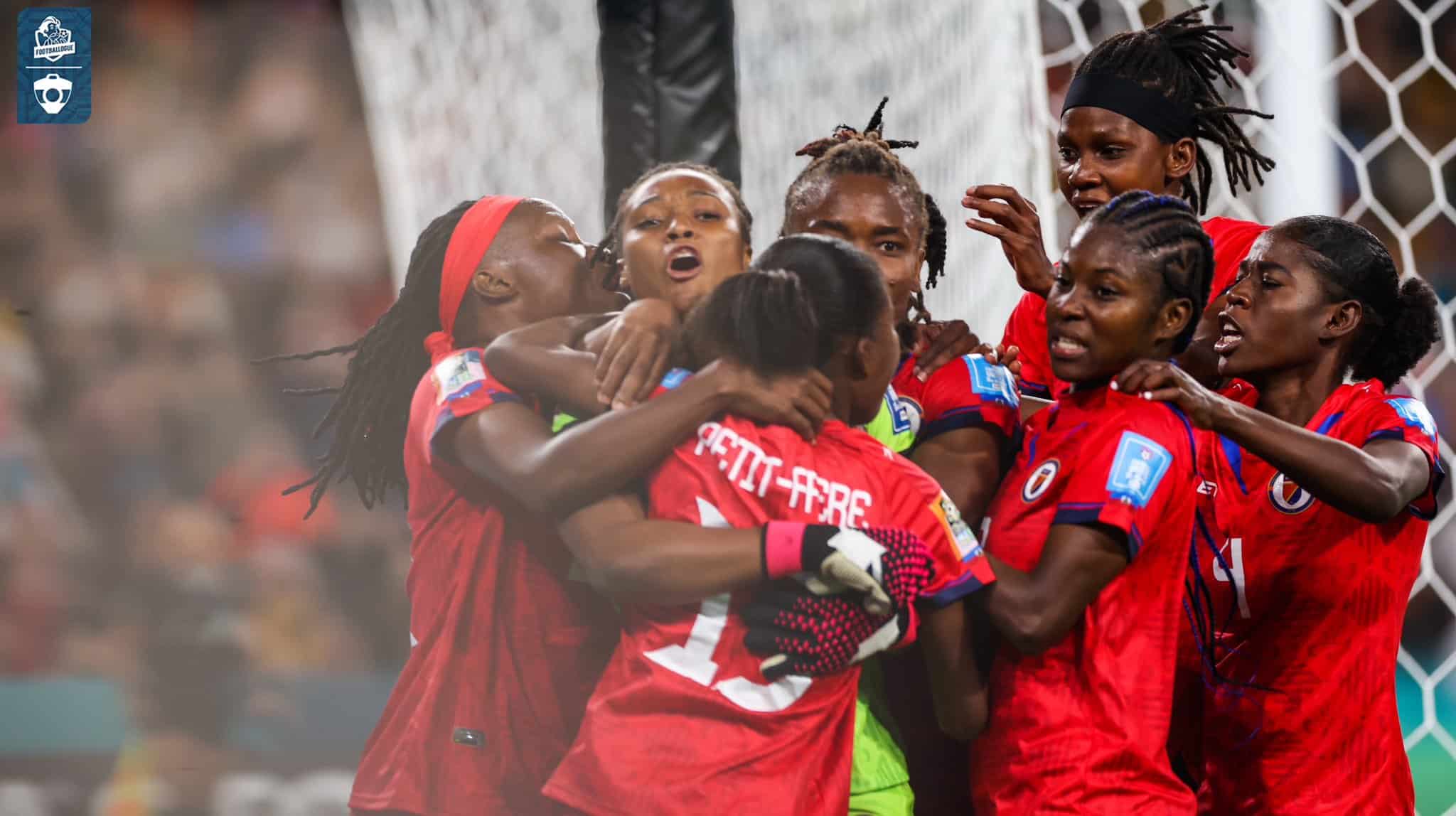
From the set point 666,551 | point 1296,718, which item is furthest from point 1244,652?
point 666,551

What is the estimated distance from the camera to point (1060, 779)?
1226 mm

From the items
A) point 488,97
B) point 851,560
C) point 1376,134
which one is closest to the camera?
point 851,560

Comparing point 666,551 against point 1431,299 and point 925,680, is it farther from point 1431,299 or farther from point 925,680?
point 1431,299

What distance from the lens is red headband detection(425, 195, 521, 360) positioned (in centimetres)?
158

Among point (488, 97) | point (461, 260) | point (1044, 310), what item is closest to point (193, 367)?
point (488, 97)

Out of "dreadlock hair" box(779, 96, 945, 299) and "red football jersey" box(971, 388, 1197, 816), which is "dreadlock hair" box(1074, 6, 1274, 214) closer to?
"dreadlock hair" box(779, 96, 945, 299)

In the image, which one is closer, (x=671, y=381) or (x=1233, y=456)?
(x=671, y=381)

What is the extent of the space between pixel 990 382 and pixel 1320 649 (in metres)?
0.53

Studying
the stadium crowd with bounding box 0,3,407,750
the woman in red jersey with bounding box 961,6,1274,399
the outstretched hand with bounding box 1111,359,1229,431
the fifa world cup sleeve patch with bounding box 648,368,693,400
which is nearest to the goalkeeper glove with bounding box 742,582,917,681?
the fifa world cup sleeve patch with bounding box 648,368,693,400

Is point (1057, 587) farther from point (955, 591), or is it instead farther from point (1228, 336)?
point (1228, 336)

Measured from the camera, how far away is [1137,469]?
1.23 meters

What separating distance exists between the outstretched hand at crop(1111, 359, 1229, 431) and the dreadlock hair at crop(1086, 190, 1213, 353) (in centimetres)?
8

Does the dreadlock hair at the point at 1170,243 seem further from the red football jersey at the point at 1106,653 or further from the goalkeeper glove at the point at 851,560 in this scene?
the goalkeeper glove at the point at 851,560

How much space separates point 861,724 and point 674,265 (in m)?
0.53
